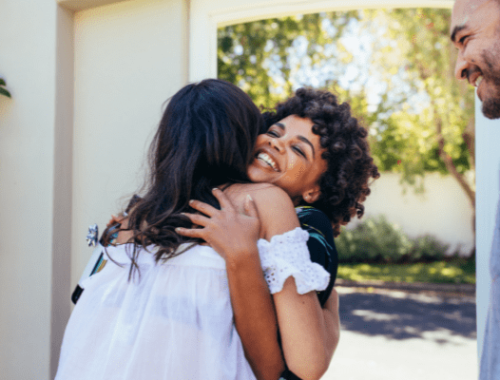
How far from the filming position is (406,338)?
647cm

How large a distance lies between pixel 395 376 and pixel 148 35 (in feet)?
14.2

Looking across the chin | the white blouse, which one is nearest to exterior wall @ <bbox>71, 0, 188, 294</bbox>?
the white blouse

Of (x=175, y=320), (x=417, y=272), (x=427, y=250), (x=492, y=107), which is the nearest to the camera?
(x=175, y=320)

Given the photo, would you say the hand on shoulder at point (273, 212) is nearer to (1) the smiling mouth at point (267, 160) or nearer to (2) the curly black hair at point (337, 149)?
(1) the smiling mouth at point (267, 160)

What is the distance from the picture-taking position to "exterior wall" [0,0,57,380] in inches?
101

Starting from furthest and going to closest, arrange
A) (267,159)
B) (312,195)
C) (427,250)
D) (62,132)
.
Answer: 1. (427,250)
2. (62,132)
3. (312,195)
4. (267,159)

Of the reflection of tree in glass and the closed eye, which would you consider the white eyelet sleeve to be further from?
the reflection of tree in glass

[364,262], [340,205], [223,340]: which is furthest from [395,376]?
[364,262]

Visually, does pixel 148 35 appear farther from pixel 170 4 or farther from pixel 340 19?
pixel 340 19

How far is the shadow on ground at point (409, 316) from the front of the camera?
265 inches

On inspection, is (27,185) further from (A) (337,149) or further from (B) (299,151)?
(A) (337,149)

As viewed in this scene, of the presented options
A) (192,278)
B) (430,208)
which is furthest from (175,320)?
(430,208)

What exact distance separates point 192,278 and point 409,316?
289 inches

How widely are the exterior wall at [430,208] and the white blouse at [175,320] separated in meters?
12.2
